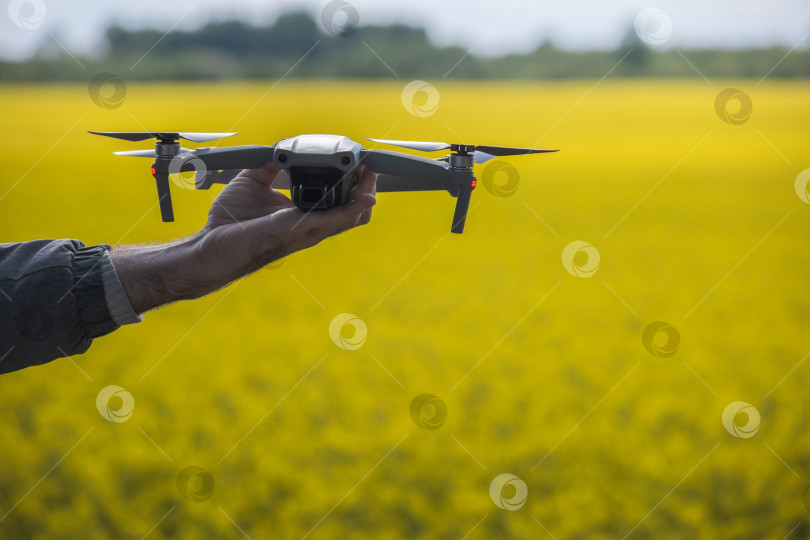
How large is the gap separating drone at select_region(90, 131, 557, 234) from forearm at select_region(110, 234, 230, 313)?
307mm

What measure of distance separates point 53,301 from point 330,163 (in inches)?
41.1

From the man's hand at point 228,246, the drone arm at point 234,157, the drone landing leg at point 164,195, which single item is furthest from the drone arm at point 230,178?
the drone arm at point 234,157

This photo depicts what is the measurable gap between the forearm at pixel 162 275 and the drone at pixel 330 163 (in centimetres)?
31

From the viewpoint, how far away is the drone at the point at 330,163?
5.62 feet

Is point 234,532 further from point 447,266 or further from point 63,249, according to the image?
point 447,266

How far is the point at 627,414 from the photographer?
5.57 metres

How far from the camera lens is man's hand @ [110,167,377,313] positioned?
200cm

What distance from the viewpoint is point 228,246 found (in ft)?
6.93

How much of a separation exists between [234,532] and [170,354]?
8.85 ft

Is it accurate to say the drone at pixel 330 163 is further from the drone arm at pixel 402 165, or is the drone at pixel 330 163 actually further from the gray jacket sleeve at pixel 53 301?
the gray jacket sleeve at pixel 53 301

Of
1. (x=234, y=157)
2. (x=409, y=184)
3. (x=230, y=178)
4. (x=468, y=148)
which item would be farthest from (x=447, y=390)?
(x=234, y=157)

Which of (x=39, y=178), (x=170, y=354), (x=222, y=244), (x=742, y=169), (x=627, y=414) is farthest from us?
(x=742, y=169)

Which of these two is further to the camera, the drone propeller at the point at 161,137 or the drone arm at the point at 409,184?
the drone propeller at the point at 161,137

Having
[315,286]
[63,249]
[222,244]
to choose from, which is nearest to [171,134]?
[222,244]
